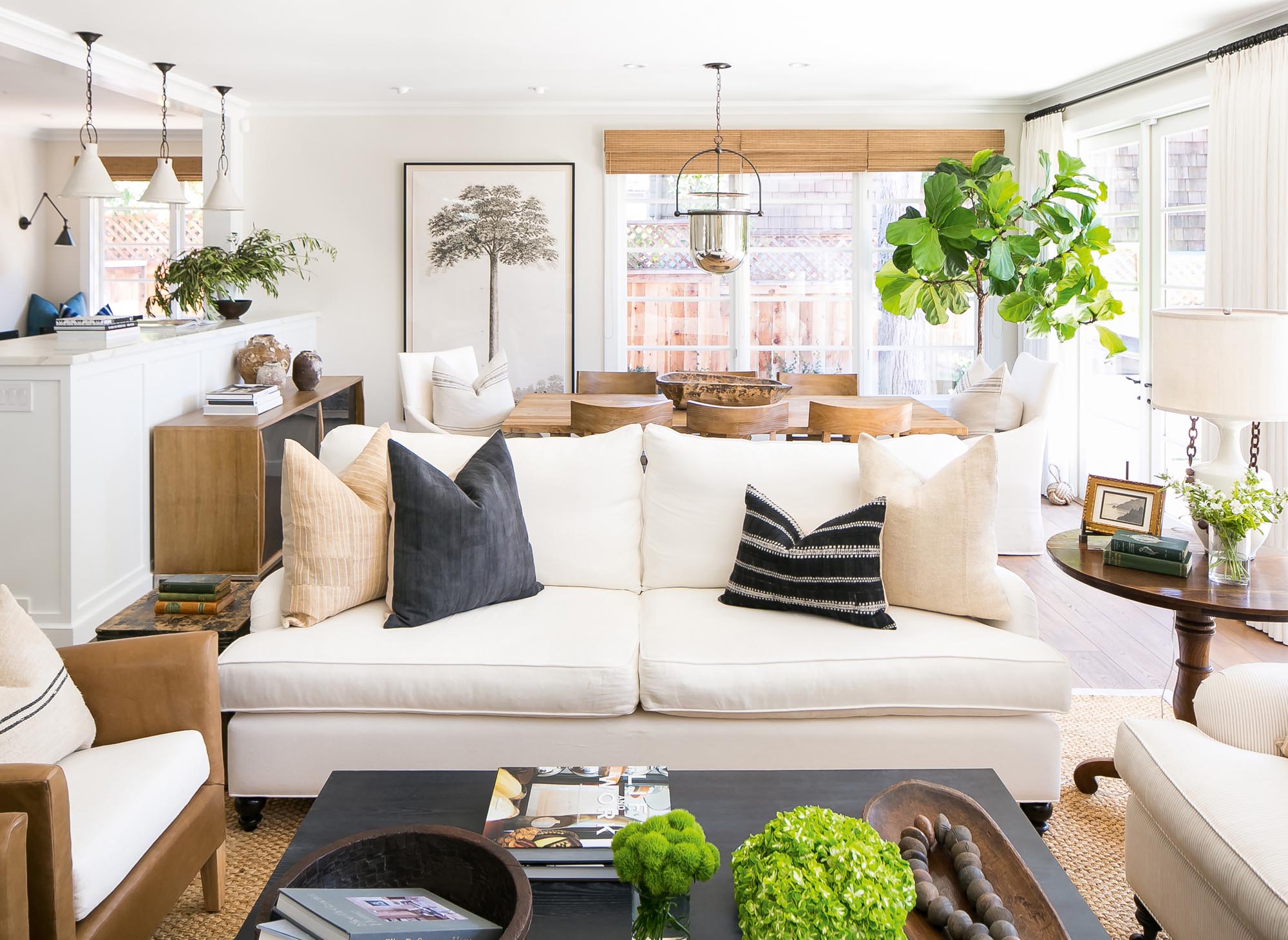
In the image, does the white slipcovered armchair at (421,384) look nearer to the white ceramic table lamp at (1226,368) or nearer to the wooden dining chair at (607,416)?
the wooden dining chair at (607,416)

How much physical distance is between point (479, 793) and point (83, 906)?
68cm

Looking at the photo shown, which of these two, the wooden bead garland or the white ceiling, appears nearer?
the wooden bead garland

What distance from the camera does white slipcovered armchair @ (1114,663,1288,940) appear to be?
1.74 meters

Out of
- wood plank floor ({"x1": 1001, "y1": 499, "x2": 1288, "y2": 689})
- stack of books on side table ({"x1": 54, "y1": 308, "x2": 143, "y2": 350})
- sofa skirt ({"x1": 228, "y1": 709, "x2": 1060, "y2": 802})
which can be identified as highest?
stack of books on side table ({"x1": 54, "y1": 308, "x2": 143, "y2": 350})

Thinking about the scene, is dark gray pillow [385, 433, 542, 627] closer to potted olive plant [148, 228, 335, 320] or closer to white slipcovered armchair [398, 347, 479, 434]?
white slipcovered armchair [398, 347, 479, 434]

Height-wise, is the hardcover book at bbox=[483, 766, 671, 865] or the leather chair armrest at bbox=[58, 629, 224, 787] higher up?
the leather chair armrest at bbox=[58, 629, 224, 787]

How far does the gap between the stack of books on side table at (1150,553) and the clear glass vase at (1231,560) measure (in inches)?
2.6

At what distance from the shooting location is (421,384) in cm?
574

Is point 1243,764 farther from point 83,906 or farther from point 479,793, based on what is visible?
point 83,906

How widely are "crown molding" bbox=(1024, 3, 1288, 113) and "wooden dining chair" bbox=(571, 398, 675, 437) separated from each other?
10.2 feet

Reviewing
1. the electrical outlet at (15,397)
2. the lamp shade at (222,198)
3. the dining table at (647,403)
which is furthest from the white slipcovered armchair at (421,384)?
the electrical outlet at (15,397)

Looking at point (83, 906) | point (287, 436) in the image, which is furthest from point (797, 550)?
point (287, 436)

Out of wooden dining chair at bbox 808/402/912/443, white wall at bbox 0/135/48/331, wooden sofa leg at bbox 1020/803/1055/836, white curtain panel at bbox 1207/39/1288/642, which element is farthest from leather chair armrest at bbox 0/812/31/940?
white wall at bbox 0/135/48/331

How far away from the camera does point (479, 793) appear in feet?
6.57
